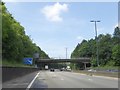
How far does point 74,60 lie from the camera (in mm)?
182375

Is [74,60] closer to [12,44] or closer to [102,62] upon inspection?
[102,62]

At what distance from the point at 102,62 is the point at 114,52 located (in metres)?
15.4

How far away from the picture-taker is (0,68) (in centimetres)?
2442

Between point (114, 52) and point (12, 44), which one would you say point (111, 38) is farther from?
point (12, 44)

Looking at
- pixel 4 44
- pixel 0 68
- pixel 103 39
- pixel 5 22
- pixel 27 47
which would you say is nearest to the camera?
pixel 0 68

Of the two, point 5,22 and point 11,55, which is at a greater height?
point 5,22

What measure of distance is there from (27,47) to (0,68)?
80045 mm

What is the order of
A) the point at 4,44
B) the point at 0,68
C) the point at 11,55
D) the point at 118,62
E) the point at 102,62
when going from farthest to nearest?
the point at 102,62 → the point at 118,62 → the point at 11,55 → the point at 4,44 → the point at 0,68

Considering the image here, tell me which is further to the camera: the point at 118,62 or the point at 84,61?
the point at 84,61

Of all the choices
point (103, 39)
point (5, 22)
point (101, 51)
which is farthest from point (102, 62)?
point (5, 22)

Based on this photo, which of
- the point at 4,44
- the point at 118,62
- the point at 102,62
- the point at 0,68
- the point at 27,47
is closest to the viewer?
the point at 0,68

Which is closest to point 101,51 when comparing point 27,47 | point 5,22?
point 27,47

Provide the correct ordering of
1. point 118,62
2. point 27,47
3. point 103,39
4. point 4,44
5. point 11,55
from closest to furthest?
1. point 4,44
2. point 11,55
3. point 27,47
4. point 118,62
5. point 103,39

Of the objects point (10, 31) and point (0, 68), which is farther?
point (10, 31)
